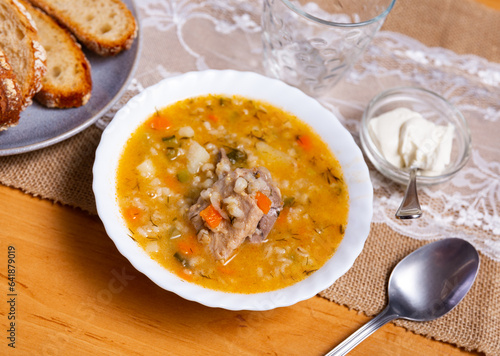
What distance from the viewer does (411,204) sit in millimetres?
3182

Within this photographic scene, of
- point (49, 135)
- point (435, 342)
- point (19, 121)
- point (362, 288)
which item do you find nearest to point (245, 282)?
point (362, 288)

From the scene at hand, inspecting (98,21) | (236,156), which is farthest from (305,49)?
(98,21)

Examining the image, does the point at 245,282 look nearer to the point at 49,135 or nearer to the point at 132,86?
the point at 49,135

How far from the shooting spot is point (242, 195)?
2.68 meters

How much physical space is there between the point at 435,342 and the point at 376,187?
1060 millimetres

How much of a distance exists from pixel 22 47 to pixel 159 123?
0.97 meters

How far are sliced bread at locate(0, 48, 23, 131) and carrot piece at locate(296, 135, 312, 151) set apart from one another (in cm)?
169

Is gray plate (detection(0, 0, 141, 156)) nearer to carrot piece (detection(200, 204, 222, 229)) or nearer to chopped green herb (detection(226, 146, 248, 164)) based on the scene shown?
chopped green herb (detection(226, 146, 248, 164))

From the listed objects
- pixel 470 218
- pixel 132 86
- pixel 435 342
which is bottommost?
pixel 435 342

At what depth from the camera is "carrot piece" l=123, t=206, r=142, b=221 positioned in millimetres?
2723

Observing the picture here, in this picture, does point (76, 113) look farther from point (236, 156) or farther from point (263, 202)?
point (263, 202)

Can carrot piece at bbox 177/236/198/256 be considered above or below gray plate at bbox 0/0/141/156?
below

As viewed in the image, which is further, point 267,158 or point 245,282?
point 267,158

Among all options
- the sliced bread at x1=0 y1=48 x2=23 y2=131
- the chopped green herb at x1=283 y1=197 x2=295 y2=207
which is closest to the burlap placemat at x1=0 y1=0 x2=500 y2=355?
the sliced bread at x1=0 y1=48 x2=23 y2=131
